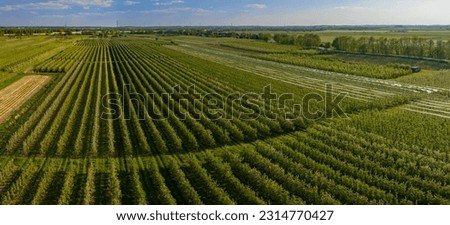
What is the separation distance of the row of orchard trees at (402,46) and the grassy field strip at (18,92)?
2464 inches

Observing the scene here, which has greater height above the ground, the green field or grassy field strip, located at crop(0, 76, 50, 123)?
grassy field strip, located at crop(0, 76, 50, 123)

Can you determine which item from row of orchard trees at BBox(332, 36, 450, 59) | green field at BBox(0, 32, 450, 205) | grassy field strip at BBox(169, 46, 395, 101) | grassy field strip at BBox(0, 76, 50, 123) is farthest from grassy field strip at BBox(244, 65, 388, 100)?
row of orchard trees at BBox(332, 36, 450, 59)

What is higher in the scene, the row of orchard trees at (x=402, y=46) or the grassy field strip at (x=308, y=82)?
the row of orchard trees at (x=402, y=46)

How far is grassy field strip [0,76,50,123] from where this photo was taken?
3083 centimetres

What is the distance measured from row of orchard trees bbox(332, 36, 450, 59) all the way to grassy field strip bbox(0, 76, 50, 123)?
62.6 metres

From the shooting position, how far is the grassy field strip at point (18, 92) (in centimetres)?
3083

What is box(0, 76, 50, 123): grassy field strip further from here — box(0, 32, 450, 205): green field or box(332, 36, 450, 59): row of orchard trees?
box(332, 36, 450, 59): row of orchard trees

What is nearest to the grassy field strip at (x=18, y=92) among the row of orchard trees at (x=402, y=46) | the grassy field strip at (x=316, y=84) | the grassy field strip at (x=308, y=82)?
the grassy field strip at (x=308, y=82)

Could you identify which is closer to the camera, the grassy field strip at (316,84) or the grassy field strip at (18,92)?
the grassy field strip at (18,92)

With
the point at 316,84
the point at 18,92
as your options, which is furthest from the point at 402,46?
the point at 18,92

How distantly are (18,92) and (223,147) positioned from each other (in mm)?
26764

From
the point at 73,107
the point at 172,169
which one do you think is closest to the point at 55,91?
the point at 73,107

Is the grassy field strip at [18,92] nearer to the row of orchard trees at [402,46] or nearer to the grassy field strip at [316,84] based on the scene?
the grassy field strip at [316,84]

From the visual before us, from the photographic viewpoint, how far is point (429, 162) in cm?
1839
